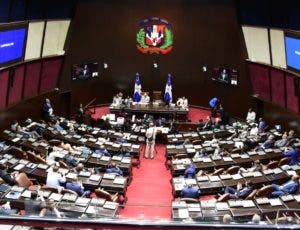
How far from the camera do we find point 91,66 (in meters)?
21.7

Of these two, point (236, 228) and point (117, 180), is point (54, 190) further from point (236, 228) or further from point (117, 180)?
point (236, 228)

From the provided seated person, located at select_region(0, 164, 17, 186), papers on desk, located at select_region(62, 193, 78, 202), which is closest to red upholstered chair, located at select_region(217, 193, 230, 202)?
papers on desk, located at select_region(62, 193, 78, 202)

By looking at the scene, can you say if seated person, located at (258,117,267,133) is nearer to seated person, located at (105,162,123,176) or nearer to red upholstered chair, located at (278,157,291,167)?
red upholstered chair, located at (278,157,291,167)

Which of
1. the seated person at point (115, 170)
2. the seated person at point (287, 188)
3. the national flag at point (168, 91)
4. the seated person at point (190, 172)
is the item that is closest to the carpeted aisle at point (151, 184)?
the seated person at point (115, 170)

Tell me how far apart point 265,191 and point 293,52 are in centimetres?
607

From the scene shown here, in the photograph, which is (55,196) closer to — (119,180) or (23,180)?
(23,180)

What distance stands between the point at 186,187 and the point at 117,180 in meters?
1.95

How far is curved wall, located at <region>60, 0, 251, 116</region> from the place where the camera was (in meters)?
20.7

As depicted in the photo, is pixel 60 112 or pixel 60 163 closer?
pixel 60 163

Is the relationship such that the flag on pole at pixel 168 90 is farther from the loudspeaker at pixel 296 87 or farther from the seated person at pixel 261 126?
the loudspeaker at pixel 296 87

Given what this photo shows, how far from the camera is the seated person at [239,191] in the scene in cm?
1045

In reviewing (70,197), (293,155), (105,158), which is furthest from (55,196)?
(293,155)

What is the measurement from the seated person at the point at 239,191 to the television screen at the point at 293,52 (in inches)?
214

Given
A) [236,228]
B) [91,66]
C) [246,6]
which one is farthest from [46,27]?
[236,228]
